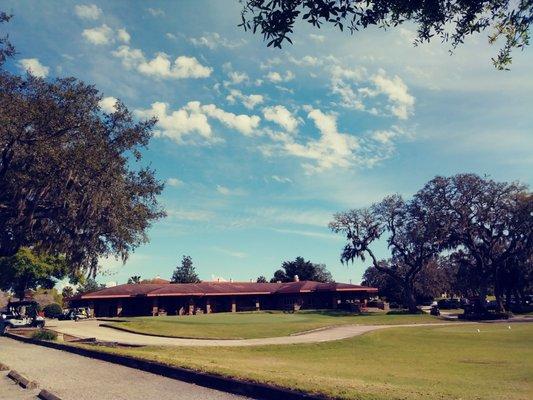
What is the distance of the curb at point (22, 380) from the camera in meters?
11.0

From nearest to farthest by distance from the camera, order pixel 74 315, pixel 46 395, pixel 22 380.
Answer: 1. pixel 46 395
2. pixel 22 380
3. pixel 74 315

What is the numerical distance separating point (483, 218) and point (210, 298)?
37982 millimetres

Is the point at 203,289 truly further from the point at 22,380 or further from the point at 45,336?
the point at 22,380

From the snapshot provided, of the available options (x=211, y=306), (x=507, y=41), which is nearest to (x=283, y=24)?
(x=507, y=41)

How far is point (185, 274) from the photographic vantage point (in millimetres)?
105438

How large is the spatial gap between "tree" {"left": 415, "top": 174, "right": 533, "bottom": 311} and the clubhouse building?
57.0 ft

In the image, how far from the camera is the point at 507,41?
8.65 meters

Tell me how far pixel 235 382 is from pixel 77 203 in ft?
55.5

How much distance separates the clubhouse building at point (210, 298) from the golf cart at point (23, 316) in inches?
558

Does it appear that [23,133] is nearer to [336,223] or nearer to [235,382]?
[235,382]

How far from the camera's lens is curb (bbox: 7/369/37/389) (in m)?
11.0

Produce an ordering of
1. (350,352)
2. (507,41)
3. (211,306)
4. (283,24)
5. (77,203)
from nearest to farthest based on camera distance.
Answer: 1. (283,24)
2. (507,41)
3. (77,203)
4. (350,352)
5. (211,306)

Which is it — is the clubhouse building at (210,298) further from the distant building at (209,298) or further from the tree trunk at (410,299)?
the tree trunk at (410,299)

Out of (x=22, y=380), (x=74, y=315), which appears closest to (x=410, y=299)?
(x=74, y=315)
